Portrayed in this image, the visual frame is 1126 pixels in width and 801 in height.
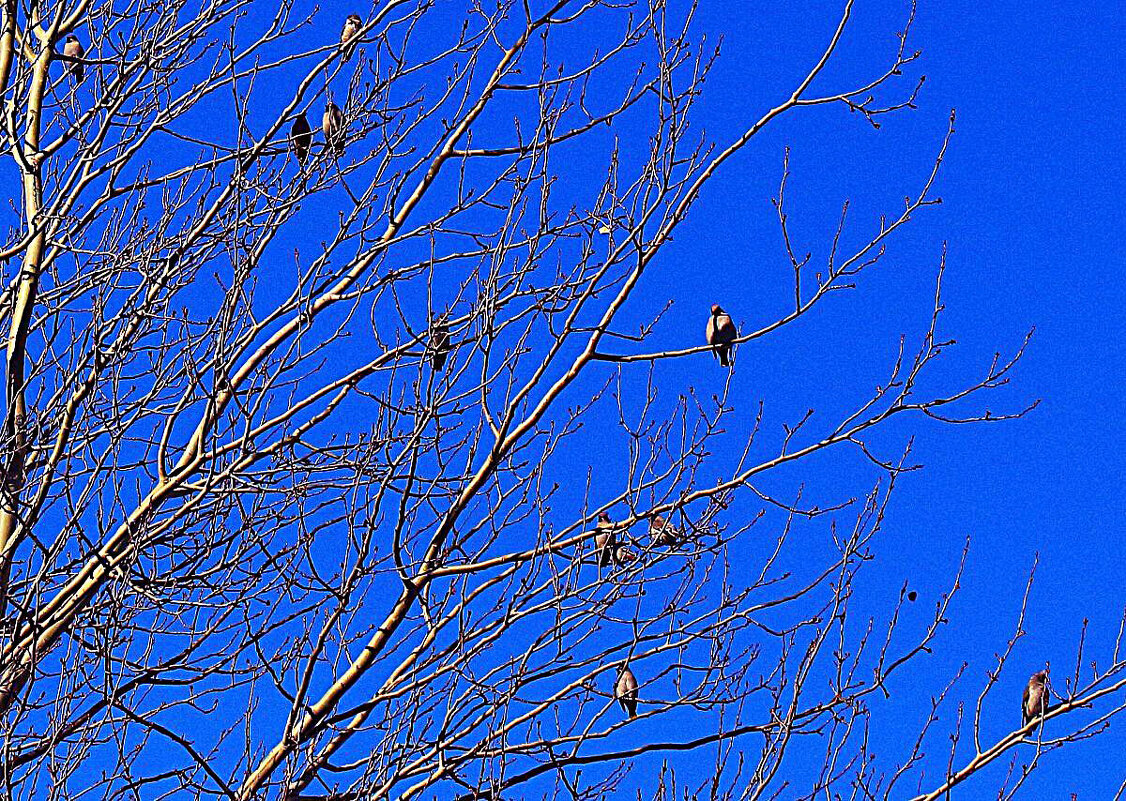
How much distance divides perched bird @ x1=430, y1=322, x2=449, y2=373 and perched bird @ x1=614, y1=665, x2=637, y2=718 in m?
1.25

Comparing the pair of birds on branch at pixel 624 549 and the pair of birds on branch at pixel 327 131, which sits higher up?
the pair of birds on branch at pixel 327 131

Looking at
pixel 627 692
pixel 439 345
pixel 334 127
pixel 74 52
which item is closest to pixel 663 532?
pixel 627 692

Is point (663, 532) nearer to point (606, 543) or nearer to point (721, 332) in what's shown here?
point (606, 543)

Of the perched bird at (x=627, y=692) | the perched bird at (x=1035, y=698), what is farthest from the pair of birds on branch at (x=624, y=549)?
the perched bird at (x=1035, y=698)

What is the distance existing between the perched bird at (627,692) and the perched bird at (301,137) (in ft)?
8.00

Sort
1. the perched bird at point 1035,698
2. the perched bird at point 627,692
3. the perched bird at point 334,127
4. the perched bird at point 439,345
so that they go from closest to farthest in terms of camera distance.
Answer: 1. the perched bird at point 1035,698
2. the perched bird at point 627,692
3. the perched bird at point 439,345
4. the perched bird at point 334,127

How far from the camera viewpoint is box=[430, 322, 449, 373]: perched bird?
17.8 feet

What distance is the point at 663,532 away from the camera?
5.45 meters

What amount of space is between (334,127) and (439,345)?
122 centimetres

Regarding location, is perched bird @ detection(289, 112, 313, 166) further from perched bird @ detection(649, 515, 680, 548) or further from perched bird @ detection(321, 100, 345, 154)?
perched bird @ detection(649, 515, 680, 548)

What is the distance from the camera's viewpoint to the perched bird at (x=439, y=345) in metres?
5.42

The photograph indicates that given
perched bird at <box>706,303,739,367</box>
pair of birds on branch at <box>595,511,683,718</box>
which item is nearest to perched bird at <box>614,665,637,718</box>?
pair of birds on branch at <box>595,511,683,718</box>

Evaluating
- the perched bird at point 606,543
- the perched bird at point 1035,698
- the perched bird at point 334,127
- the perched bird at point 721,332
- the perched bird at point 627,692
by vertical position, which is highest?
the perched bird at point 334,127

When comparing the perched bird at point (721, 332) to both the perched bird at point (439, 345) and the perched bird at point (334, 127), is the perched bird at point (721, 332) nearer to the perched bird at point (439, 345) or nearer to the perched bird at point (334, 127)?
the perched bird at point (439, 345)
